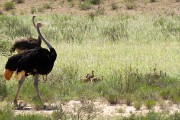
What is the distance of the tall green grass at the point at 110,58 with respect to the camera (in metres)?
13.3

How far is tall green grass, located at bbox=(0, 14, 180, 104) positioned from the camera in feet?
43.7

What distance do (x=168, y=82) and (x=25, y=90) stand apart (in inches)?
135

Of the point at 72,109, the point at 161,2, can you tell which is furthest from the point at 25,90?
the point at 161,2

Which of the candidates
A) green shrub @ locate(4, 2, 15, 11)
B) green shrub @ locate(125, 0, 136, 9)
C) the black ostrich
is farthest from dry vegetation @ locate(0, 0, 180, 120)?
green shrub @ locate(4, 2, 15, 11)

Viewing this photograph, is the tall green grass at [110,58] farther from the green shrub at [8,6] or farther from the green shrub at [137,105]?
the green shrub at [8,6]

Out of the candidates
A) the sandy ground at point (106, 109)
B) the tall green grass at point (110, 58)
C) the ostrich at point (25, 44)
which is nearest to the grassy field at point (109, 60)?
the tall green grass at point (110, 58)

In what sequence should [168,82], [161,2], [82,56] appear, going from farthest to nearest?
[161,2]
[82,56]
[168,82]

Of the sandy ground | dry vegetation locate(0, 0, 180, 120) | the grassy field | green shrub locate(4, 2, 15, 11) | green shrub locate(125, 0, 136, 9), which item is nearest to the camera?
the sandy ground

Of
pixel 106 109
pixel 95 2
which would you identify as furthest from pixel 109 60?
pixel 95 2

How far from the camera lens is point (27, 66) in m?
12.0

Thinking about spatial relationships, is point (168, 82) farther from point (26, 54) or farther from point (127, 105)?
point (26, 54)

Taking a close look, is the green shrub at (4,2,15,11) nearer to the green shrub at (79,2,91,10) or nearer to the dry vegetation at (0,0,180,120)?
the green shrub at (79,2,91,10)

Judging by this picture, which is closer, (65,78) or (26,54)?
(26,54)

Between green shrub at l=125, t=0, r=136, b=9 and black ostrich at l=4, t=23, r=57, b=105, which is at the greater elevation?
black ostrich at l=4, t=23, r=57, b=105
